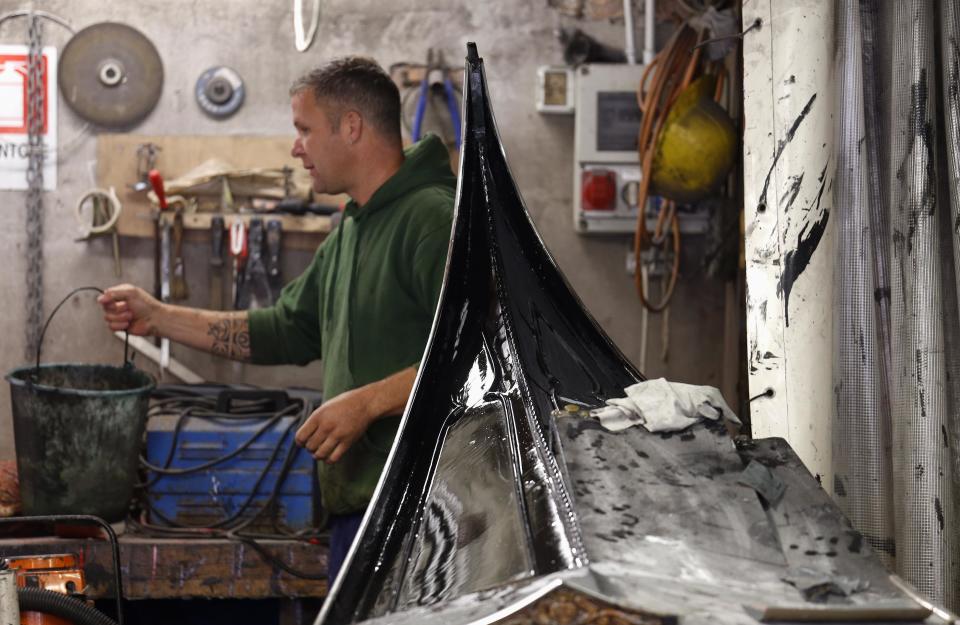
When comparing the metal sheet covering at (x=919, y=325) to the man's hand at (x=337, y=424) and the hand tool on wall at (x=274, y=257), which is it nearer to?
the man's hand at (x=337, y=424)

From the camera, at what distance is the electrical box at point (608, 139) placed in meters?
4.00

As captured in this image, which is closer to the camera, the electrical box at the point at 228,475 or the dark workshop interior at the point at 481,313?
the dark workshop interior at the point at 481,313

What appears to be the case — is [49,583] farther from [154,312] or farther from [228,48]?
[228,48]

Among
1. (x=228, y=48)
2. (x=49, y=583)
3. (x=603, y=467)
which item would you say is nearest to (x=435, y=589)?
(x=603, y=467)

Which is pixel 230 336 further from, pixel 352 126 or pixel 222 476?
pixel 352 126

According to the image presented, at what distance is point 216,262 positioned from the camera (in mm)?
3996

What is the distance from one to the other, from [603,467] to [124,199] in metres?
3.19

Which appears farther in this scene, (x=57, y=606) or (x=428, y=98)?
(x=428, y=98)

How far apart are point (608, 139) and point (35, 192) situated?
204 centimetres

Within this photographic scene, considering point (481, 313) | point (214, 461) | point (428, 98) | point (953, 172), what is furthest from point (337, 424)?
point (428, 98)

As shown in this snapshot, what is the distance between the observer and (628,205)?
4035 mm

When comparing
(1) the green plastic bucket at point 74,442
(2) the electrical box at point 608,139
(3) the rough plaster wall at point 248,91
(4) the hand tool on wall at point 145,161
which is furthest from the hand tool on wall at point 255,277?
(2) the electrical box at point 608,139

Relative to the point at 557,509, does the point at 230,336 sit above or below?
above

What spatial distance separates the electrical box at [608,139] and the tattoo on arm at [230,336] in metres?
1.50
